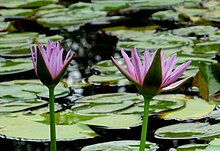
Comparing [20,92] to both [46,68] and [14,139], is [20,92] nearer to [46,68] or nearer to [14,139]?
[14,139]

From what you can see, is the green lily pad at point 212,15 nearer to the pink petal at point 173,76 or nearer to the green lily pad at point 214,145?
the green lily pad at point 214,145

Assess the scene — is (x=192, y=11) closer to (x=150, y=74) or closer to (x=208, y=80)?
(x=208, y=80)

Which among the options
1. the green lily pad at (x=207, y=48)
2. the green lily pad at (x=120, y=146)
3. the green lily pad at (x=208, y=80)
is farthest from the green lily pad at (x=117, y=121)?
the green lily pad at (x=207, y=48)

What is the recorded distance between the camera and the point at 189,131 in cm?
123

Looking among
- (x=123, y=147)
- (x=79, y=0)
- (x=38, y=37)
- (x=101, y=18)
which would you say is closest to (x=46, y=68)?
(x=123, y=147)

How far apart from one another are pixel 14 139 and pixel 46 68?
17.1 inches

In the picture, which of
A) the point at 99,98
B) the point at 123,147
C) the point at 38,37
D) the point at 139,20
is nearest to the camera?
the point at 123,147

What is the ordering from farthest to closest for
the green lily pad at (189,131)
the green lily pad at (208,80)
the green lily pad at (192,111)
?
the green lily pad at (208,80)
the green lily pad at (192,111)
the green lily pad at (189,131)

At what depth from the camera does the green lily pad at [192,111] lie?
4.35ft

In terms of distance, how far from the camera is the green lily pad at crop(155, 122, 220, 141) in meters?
1.19

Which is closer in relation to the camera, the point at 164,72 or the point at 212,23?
the point at 164,72

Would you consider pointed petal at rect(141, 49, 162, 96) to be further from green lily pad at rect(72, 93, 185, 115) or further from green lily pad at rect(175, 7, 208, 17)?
green lily pad at rect(175, 7, 208, 17)

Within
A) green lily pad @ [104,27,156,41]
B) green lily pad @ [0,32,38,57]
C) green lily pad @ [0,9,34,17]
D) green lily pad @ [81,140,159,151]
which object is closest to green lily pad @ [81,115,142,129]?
green lily pad @ [81,140,159,151]

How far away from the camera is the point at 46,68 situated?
83cm
